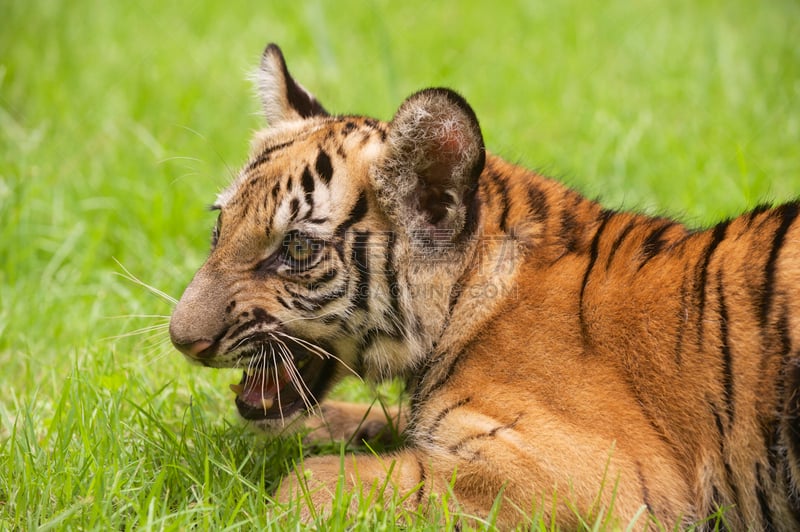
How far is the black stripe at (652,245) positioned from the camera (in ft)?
11.4

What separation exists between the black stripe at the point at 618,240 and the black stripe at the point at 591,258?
0.05 m

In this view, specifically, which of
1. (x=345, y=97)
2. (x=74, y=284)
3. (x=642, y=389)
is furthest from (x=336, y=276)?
(x=345, y=97)

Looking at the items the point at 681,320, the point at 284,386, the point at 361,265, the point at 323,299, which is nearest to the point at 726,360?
the point at 681,320

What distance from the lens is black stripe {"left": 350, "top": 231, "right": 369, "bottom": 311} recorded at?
350 centimetres

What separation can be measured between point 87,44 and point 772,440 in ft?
24.1

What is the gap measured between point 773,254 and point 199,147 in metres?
4.86

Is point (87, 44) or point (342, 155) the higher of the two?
point (87, 44)

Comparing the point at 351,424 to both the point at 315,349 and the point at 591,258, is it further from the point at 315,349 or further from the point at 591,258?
the point at 591,258

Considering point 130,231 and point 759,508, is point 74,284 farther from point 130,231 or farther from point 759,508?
point 759,508

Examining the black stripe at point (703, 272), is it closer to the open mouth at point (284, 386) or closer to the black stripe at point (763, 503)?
the black stripe at point (763, 503)

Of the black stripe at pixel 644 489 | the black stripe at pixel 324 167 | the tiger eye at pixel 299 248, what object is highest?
the black stripe at pixel 324 167

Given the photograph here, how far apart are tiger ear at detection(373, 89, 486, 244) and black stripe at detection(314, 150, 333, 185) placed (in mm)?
194

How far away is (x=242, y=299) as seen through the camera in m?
3.43

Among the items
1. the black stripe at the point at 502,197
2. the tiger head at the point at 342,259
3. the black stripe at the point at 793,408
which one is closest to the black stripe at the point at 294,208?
the tiger head at the point at 342,259
